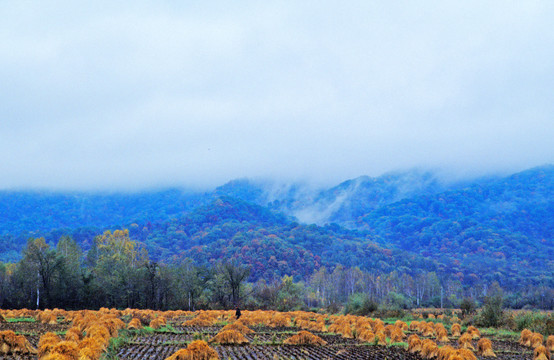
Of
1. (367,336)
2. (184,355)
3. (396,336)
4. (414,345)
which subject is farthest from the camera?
(396,336)

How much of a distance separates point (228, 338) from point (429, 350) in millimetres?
12769

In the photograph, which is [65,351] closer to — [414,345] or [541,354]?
[414,345]

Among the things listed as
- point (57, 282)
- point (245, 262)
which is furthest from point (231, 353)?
point (245, 262)

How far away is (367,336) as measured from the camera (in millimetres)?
32969

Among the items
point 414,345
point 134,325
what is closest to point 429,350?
point 414,345

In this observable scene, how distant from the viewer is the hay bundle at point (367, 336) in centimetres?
3243

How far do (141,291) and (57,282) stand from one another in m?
12.0

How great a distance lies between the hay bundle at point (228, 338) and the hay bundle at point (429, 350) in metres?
11.5

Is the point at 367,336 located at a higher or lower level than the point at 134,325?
lower

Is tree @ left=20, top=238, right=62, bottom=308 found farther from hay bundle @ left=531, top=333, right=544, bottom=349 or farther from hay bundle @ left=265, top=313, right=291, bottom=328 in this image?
hay bundle @ left=531, top=333, right=544, bottom=349

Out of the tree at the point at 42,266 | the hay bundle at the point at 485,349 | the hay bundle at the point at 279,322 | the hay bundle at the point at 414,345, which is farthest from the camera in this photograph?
the tree at the point at 42,266

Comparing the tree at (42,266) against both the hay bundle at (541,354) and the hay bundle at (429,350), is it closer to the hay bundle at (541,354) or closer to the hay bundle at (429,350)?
the hay bundle at (429,350)

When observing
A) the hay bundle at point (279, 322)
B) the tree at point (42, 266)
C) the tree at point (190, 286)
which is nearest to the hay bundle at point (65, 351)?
the hay bundle at point (279, 322)

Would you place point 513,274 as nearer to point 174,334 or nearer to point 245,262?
point 245,262
